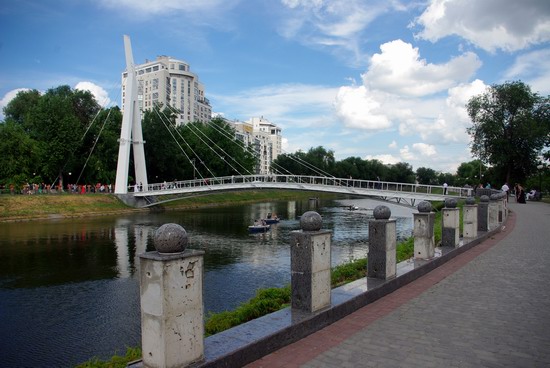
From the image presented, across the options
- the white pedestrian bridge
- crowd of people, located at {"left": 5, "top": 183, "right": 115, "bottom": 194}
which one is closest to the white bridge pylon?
the white pedestrian bridge

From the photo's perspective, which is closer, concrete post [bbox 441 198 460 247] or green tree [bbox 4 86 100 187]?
concrete post [bbox 441 198 460 247]

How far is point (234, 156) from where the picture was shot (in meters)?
63.0

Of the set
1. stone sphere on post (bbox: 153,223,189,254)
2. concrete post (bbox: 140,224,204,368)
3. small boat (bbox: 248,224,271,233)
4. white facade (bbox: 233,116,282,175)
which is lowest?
small boat (bbox: 248,224,271,233)

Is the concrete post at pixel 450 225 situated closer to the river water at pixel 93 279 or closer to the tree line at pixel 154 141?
the river water at pixel 93 279

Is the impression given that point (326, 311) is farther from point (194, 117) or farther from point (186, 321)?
point (194, 117)

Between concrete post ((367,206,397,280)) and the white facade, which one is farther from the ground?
the white facade

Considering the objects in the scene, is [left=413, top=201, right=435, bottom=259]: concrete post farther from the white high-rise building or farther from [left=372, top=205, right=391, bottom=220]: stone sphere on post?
the white high-rise building

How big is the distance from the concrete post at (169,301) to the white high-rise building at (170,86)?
91693mm

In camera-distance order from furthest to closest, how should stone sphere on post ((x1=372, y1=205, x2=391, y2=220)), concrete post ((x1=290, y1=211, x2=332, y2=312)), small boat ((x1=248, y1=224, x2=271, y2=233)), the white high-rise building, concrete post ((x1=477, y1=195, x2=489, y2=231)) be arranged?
the white high-rise building → small boat ((x1=248, y1=224, x2=271, y2=233)) → concrete post ((x1=477, y1=195, x2=489, y2=231)) → stone sphere on post ((x1=372, y1=205, x2=391, y2=220)) → concrete post ((x1=290, y1=211, x2=332, y2=312))

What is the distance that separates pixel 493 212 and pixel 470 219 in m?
3.68

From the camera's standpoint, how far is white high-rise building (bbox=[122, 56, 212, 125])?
3718 inches

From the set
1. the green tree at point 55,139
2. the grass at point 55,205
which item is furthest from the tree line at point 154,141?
the grass at point 55,205

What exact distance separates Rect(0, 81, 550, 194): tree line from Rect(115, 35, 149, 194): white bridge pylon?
5649 mm

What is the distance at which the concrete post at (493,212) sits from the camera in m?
14.5
